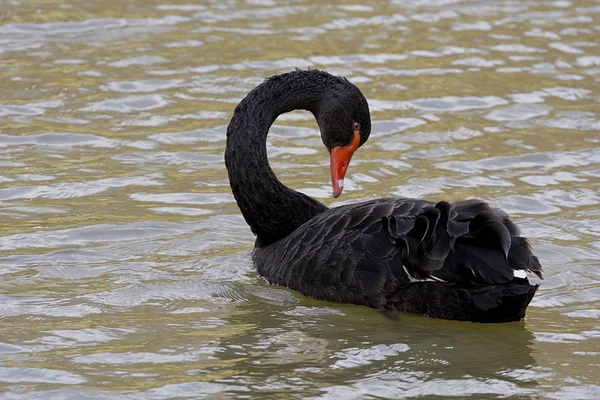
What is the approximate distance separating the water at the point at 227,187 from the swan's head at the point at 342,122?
2.33ft

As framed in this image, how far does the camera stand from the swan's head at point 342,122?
633 cm

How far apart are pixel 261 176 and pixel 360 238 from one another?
3.19ft

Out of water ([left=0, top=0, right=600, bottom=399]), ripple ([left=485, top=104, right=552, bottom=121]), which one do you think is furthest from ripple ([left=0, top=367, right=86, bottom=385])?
ripple ([left=485, top=104, right=552, bottom=121])

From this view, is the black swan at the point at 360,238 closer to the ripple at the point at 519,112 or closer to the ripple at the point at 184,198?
the ripple at the point at 184,198

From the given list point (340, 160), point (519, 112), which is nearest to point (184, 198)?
point (340, 160)

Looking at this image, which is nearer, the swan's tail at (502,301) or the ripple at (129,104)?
the swan's tail at (502,301)

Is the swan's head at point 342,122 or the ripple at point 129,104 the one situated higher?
the swan's head at point 342,122

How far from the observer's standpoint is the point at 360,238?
→ 18.4ft

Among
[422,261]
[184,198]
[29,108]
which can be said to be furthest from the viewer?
[29,108]

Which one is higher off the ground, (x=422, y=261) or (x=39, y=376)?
(x=422, y=261)

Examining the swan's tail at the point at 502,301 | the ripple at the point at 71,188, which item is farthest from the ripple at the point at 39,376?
the ripple at the point at 71,188

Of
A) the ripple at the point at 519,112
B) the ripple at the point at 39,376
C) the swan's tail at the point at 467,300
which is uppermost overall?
the ripple at the point at 519,112

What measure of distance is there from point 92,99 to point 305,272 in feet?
12.1

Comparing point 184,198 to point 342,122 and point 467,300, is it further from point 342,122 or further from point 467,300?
point 467,300
